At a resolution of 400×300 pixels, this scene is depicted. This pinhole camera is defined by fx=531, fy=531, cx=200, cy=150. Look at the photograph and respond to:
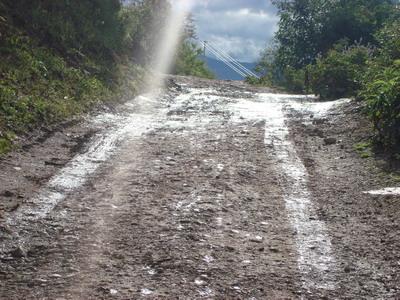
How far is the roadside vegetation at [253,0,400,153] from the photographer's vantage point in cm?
1589

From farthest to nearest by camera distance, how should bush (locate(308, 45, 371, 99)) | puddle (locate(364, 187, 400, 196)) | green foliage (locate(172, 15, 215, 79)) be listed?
green foliage (locate(172, 15, 215, 79))
bush (locate(308, 45, 371, 99))
puddle (locate(364, 187, 400, 196))

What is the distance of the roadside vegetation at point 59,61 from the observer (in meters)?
9.59

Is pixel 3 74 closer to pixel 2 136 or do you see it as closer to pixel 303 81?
pixel 2 136

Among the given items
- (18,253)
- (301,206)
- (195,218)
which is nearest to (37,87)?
(195,218)

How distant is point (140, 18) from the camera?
2575 cm

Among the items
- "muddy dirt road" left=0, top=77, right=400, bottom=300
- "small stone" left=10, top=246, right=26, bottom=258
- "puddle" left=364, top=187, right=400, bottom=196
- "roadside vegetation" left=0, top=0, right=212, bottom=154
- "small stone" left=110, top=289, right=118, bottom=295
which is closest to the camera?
"small stone" left=110, top=289, right=118, bottom=295

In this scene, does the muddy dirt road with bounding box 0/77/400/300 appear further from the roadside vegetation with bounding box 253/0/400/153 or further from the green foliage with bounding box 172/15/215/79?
the green foliage with bounding box 172/15/215/79

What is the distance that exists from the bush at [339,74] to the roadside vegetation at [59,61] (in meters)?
5.71

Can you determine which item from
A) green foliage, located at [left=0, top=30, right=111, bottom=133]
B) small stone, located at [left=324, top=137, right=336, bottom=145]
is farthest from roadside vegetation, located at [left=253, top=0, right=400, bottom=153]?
green foliage, located at [left=0, top=30, right=111, bottom=133]

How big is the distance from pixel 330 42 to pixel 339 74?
41.5ft

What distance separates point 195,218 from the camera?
5.34 meters

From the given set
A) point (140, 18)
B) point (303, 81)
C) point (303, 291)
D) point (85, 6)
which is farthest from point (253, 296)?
point (140, 18)

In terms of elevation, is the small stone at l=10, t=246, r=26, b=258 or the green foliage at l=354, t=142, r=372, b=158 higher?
the green foliage at l=354, t=142, r=372, b=158

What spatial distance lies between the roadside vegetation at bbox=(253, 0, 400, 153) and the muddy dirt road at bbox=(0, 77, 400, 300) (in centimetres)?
640
